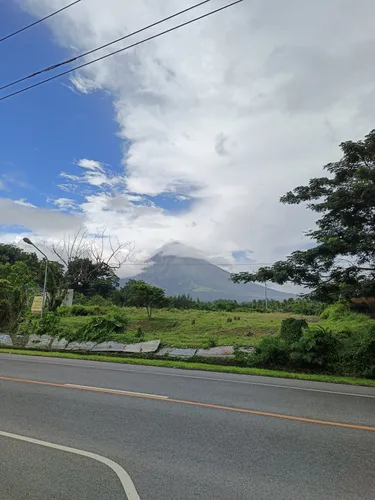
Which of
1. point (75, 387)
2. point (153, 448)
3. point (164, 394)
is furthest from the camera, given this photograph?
point (75, 387)

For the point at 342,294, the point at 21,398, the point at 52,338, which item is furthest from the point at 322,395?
the point at 52,338

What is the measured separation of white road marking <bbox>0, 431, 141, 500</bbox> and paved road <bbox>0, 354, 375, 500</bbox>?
A: 0.06m

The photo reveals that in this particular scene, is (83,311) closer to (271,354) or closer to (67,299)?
(67,299)

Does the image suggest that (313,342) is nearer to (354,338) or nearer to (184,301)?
(354,338)

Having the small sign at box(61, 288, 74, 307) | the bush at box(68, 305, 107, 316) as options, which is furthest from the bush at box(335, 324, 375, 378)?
the small sign at box(61, 288, 74, 307)

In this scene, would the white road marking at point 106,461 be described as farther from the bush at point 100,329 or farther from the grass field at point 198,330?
the bush at point 100,329

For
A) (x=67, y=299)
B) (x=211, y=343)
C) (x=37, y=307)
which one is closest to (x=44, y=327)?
(x=37, y=307)

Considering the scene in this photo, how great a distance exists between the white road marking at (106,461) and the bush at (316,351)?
8.36 meters

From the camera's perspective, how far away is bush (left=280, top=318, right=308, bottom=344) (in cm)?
1181

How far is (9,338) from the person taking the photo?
18.2 metres

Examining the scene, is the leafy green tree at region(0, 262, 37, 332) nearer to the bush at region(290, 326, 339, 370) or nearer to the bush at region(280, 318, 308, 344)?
the bush at region(280, 318, 308, 344)

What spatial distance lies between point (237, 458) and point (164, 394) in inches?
133

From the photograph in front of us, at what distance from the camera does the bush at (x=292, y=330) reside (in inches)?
465

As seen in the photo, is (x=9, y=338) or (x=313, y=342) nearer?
(x=313, y=342)
